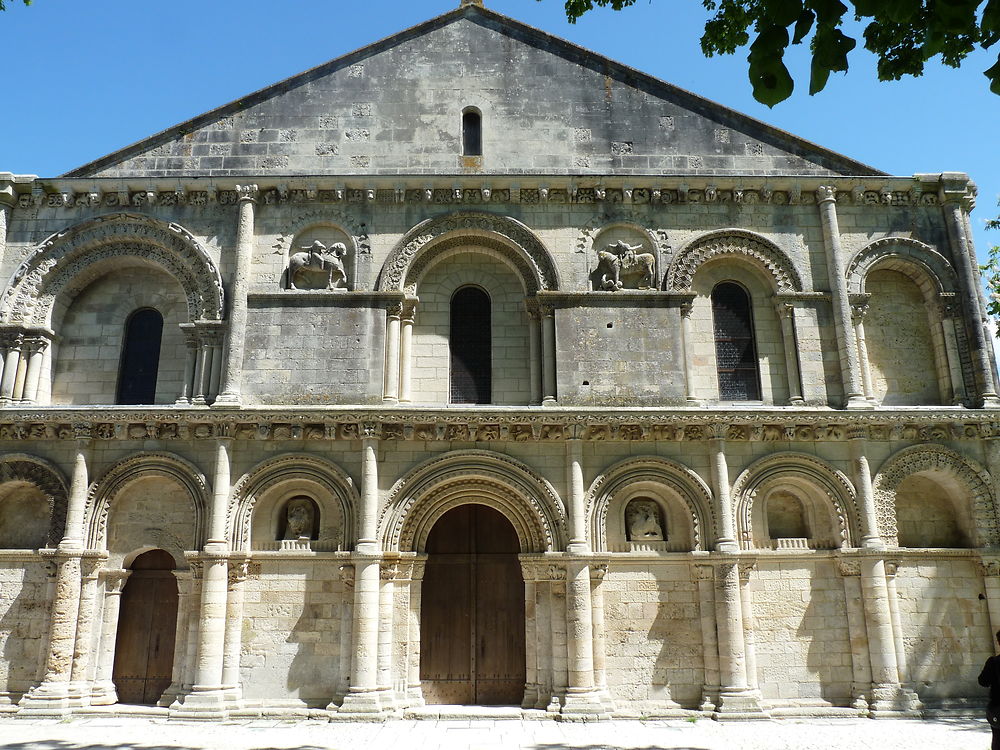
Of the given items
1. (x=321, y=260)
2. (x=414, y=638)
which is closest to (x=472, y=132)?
(x=321, y=260)

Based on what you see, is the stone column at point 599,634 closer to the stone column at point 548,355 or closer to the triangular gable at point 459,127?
the stone column at point 548,355

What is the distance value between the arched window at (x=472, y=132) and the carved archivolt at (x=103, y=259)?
18.1 feet

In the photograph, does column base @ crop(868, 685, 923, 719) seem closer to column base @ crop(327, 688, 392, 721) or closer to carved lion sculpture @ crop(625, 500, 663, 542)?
carved lion sculpture @ crop(625, 500, 663, 542)

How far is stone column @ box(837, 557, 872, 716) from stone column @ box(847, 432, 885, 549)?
49 cm

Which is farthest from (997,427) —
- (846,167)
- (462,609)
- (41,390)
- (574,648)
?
(41,390)

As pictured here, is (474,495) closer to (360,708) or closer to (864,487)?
(360,708)

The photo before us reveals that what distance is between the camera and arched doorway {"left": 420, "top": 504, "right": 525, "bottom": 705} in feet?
43.6

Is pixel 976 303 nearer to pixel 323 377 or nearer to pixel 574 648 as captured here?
pixel 574 648

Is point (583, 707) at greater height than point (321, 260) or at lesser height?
lesser

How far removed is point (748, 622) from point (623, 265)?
21.9 feet

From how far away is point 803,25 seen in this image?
334cm

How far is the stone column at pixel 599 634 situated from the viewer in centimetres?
1246

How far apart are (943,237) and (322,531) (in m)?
13.1

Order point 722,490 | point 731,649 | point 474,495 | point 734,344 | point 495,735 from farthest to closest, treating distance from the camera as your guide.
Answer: point 734,344 → point 474,495 → point 722,490 → point 731,649 → point 495,735
